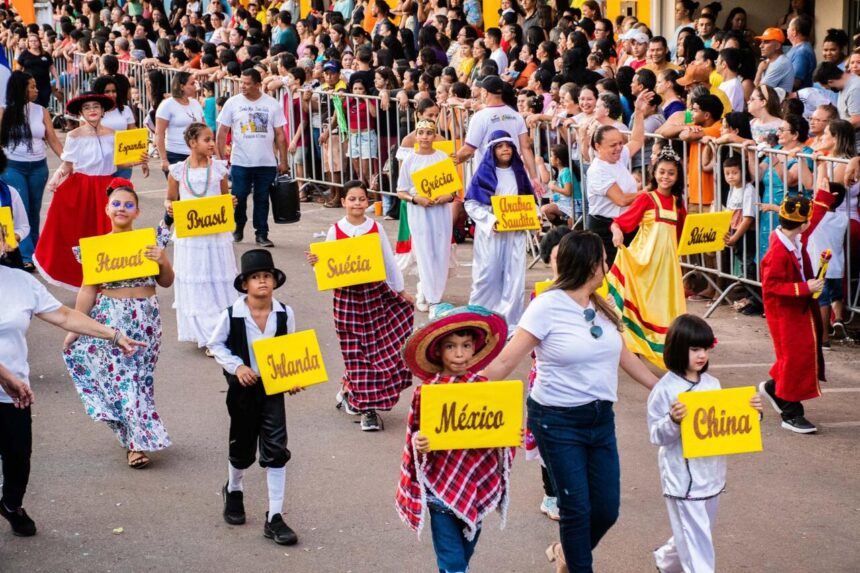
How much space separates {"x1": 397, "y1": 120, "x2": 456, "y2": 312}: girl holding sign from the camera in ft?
38.9

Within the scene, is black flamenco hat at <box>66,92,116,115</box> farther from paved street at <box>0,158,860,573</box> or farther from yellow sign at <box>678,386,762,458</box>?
yellow sign at <box>678,386,762,458</box>

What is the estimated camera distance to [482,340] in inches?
245

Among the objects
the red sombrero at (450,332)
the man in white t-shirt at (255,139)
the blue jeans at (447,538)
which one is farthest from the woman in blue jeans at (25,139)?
the blue jeans at (447,538)

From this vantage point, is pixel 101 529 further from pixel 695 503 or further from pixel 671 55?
pixel 671 55

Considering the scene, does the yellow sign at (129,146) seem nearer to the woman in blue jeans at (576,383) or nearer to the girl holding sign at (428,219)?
the girl holding sign at (428,219)

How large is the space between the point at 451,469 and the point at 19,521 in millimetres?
2701

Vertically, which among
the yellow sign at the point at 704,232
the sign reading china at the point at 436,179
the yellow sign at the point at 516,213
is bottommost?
the yellow sign at the point at 704,232

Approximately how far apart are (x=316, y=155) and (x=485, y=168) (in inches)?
281

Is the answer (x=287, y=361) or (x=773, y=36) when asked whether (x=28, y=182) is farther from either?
(x=773, y=36)

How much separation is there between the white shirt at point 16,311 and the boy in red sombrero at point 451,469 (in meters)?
2.21

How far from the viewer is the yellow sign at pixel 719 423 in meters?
6.16

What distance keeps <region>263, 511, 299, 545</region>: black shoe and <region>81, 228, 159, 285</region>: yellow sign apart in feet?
6.49

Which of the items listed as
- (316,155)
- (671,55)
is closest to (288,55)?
(316,155)

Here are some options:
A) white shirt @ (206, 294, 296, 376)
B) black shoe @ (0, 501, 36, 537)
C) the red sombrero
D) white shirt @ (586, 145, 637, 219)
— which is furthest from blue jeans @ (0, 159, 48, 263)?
the red sombrero
